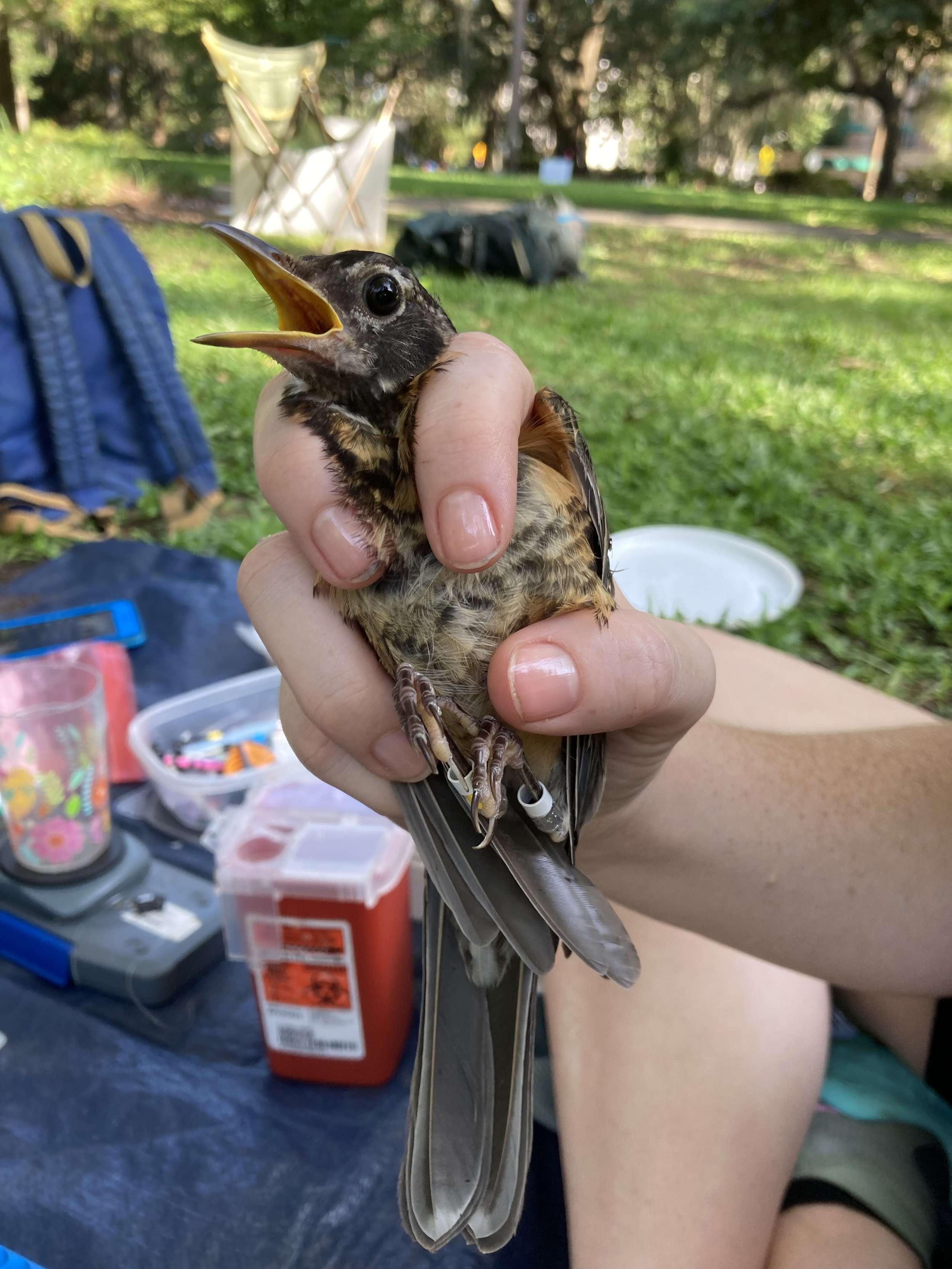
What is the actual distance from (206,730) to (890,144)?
47145 millimetres

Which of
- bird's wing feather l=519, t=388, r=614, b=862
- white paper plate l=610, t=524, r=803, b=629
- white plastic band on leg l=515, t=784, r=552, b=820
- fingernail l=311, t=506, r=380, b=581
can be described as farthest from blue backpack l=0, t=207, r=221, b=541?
white plastic band on leg l=515, t=784, r=552, b=820

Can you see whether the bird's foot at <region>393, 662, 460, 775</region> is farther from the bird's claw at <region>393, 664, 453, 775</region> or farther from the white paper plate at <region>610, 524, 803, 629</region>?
the white paper plate at <region>610, 524, 803, 629</region>

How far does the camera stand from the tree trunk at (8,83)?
3181cm

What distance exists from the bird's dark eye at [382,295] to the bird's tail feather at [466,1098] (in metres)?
1.08

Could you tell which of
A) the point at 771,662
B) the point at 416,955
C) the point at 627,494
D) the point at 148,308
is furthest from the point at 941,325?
the point at 416,955

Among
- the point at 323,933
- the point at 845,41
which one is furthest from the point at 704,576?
the point at 845,41

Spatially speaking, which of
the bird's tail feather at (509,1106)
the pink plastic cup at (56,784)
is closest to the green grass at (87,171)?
the pink plastic cup at (56,784)

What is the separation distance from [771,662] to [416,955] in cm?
148

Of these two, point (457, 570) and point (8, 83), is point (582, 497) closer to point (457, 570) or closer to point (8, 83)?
point (457, 570)

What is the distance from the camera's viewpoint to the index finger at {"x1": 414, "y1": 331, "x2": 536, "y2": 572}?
4.66ft

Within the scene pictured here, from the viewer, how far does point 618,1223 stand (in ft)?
6.52

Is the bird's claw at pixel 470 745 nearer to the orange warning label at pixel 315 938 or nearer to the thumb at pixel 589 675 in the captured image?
the thumb at pixel 589 675

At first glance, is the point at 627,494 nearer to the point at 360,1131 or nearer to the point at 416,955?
the point at 416,955

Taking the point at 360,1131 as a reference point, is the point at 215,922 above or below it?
above
